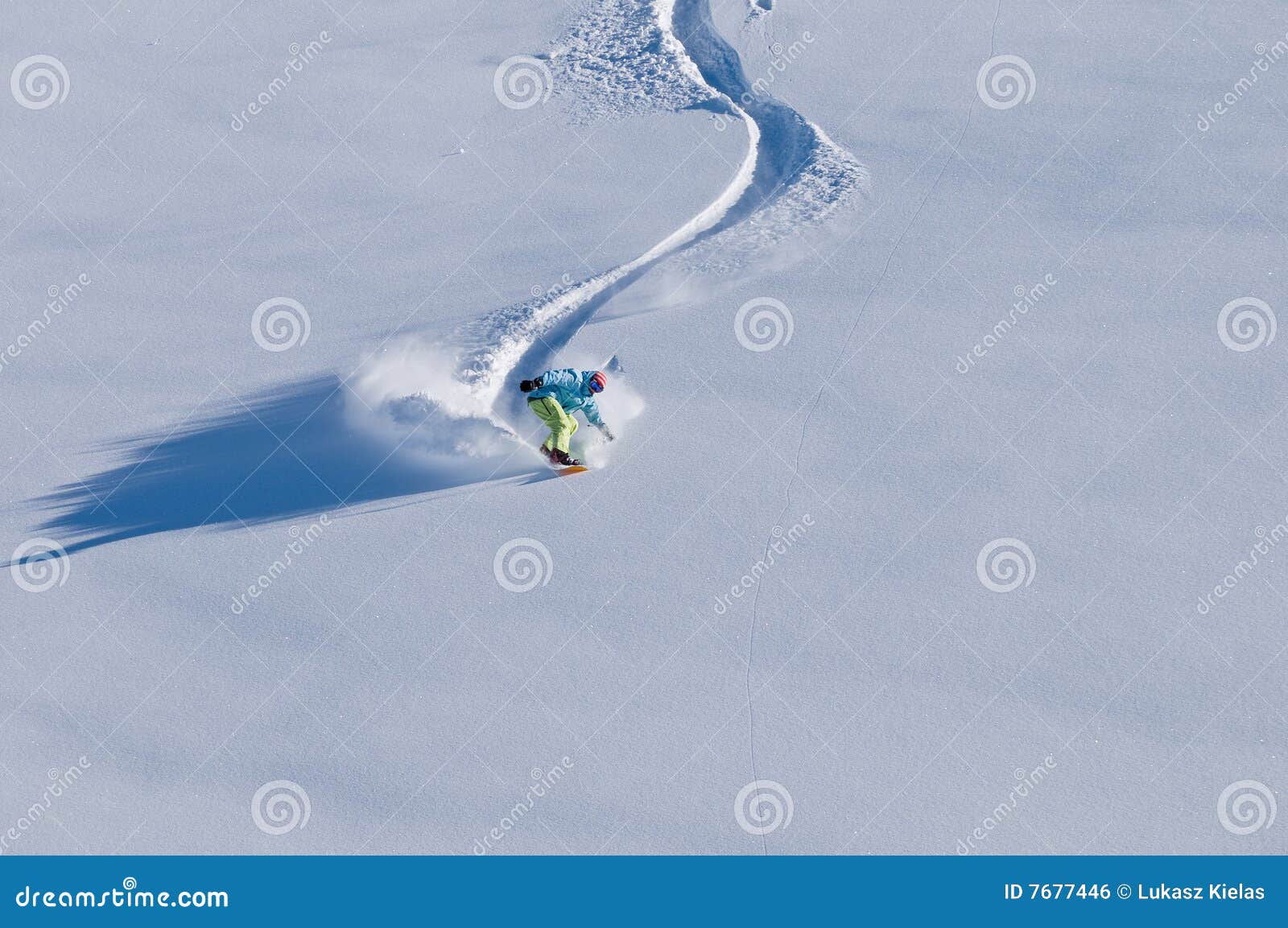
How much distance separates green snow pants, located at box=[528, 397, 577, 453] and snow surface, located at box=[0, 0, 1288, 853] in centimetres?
32

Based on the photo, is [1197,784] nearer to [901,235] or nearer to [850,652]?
[850,652]

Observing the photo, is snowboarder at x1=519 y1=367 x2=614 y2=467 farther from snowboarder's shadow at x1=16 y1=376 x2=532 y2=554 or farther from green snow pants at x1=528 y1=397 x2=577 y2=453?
snowboarder's shadow at x1=16 y1=376 x2=532 y2=554

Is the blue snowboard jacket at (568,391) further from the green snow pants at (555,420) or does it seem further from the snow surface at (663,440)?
the snow surface at (663,440)

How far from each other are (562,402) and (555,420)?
7.3 inches

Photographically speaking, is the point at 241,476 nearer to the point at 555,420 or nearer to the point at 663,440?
the point at 555,420

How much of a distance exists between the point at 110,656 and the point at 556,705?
386cm

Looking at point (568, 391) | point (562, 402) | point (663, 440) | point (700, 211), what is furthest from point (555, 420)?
point (700, 211)

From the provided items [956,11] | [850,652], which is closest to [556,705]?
[850,652]

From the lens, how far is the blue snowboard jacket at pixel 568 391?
11.7 metres

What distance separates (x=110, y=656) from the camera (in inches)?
440

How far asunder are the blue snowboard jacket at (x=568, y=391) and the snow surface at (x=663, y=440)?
43cm

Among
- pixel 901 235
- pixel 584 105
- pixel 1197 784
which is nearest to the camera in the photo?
pixel 1197 784

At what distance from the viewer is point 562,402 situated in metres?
11.7

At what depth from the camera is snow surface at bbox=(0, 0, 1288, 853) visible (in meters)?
10.3
